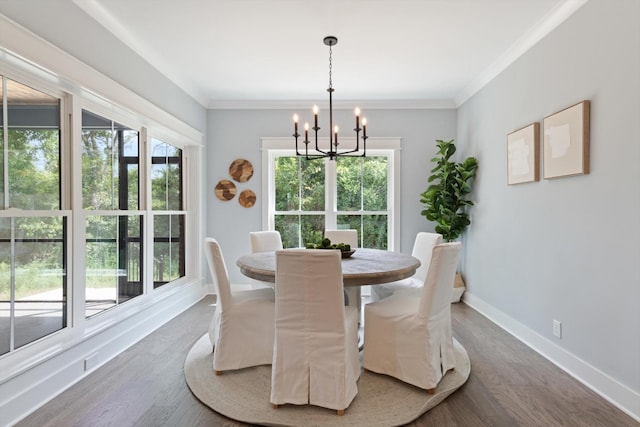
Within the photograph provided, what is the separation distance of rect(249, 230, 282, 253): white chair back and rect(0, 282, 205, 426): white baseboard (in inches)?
41.9

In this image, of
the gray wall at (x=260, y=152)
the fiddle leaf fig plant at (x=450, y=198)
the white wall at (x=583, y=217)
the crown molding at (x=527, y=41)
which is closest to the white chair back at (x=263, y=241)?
the gray wall at (x=260, y=152)

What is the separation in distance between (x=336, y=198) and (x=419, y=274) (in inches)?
73.4

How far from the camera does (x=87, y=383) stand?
2352 millimetres

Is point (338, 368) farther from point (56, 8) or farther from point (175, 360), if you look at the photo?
point (56, 8)

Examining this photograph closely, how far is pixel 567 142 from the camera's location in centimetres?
250

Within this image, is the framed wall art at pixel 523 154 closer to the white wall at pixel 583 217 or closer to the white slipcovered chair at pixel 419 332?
the white wall at pixel 583 217

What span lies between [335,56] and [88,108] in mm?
2127

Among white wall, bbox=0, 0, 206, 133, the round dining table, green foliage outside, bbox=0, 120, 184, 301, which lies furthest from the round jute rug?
white wall, bbox=0, 0, 206, 133

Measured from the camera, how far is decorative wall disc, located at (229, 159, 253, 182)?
4762 mm

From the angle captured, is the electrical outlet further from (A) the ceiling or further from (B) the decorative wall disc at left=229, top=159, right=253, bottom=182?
(B) the decorative wall disc at left=229, top=159, right=253, bottom=182

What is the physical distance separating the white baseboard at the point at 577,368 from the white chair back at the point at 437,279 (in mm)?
1059

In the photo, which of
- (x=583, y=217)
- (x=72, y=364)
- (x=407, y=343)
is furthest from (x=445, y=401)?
(x=72, y=364)

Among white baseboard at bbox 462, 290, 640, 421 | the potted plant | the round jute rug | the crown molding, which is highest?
the crown molding

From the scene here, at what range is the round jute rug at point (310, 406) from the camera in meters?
1.92
